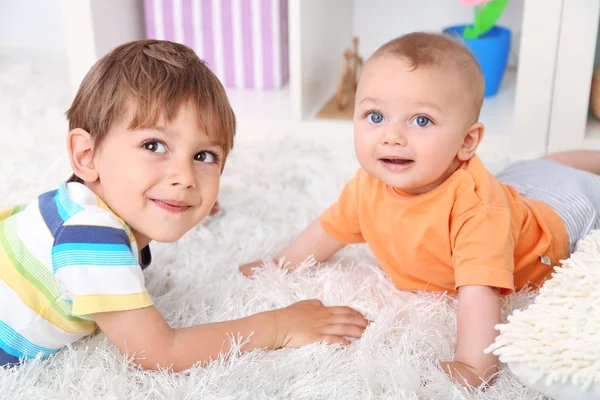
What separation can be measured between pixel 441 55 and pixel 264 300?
15.1 inches

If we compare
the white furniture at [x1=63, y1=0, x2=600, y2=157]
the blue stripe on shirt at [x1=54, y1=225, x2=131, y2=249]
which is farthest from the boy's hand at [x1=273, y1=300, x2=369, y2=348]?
the white furniture at [x1=63, y1=0, x2=600, y2=157]

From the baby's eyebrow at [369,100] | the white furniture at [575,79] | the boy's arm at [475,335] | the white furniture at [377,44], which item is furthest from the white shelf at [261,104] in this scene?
the boy's arm at [475,335]

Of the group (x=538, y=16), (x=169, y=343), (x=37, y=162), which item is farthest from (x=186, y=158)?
(x=538, y=16)

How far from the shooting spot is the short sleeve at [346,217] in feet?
3.36

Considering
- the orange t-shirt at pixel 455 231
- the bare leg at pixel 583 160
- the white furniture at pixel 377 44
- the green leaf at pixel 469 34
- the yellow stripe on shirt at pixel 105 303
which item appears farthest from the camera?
the green leaf at pixel 469 34

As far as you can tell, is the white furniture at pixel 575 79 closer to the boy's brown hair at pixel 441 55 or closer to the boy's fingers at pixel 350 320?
the boy's brown hair at pixel 441 55

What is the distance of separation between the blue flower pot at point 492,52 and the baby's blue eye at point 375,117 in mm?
721

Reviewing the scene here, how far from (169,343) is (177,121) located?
9.5 inches

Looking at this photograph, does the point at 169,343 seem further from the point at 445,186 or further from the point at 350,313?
the point at 445,186

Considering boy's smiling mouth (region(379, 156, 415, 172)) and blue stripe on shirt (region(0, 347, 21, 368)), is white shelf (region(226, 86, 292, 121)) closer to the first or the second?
boy's smiling mouth (region(379, 156, 415, 172))

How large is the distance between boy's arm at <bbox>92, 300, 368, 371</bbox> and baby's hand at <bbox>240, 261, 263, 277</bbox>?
0.50 feet

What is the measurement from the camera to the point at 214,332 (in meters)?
0.84

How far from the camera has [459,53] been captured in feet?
2.85

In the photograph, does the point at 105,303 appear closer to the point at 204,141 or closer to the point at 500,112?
the point at 204,141
